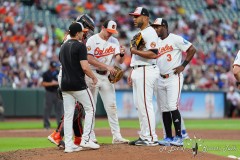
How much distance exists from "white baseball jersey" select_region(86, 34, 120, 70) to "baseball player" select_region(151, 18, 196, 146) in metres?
0.84

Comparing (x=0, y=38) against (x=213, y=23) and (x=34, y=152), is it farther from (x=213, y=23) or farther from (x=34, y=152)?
(x=34, y=152)

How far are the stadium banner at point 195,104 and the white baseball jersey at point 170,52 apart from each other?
41.8ft

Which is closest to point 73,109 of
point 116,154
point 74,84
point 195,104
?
point 74,84

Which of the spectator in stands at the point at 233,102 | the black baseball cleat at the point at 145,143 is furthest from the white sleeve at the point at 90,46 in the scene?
the spectator in stands at the point at 233,102

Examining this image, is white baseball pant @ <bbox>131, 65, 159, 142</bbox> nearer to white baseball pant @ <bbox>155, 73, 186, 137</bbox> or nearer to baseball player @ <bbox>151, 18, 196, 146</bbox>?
baseball player @ <bbox>151, 18, 196, 146</bbox>

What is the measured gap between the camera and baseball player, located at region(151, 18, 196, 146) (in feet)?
36.6

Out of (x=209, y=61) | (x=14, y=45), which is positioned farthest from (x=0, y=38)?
(x=209, y=61)

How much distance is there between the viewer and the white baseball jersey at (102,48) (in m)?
11.2

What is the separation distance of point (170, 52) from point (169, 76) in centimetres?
51

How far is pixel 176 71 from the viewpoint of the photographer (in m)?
11.4

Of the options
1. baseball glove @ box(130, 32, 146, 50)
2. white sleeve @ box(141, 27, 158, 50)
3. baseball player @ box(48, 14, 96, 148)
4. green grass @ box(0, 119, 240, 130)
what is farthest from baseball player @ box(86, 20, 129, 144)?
green grass @ box(0, 119, 240, 130)

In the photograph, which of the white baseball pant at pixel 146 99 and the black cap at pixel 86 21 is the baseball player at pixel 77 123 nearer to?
the black cap at pixel 86 21

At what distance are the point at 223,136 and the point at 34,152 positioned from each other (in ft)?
20.9

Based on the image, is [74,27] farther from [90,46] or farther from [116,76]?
[116,76]
